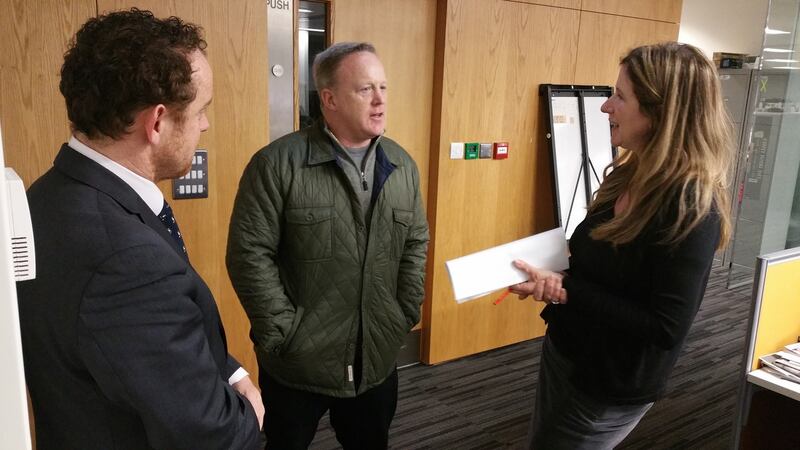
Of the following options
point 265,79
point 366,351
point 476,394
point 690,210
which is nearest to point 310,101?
point 265,79

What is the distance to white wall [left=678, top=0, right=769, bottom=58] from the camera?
22.1 ft

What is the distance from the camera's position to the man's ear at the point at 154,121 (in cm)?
96

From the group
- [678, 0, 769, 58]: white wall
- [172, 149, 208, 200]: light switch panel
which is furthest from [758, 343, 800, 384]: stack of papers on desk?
[678, 0, 769, 58]: white wall

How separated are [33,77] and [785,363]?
8.77ft

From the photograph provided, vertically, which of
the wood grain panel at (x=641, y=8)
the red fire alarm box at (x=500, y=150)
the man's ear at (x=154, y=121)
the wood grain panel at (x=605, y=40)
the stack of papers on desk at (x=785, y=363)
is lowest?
the stack of papers on desk at (x=785, y=363)

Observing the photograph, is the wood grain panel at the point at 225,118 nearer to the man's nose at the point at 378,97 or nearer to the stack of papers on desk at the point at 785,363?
the man's nose at the point at 378,97

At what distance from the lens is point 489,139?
3406 millimetres

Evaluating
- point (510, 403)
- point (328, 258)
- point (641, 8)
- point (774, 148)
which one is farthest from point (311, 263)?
point (774, 148)

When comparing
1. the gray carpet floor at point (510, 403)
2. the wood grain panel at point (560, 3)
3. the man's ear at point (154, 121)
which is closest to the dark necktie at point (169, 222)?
the man's ear at point (154, 121)

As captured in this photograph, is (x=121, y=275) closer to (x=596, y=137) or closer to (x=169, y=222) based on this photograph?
(x=169, y=222)

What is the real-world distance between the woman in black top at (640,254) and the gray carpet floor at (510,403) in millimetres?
1289

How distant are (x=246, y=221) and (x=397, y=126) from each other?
1512mm

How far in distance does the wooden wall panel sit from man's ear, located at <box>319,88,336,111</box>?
1.06 meters

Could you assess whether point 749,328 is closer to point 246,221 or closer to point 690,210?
point 690,210
